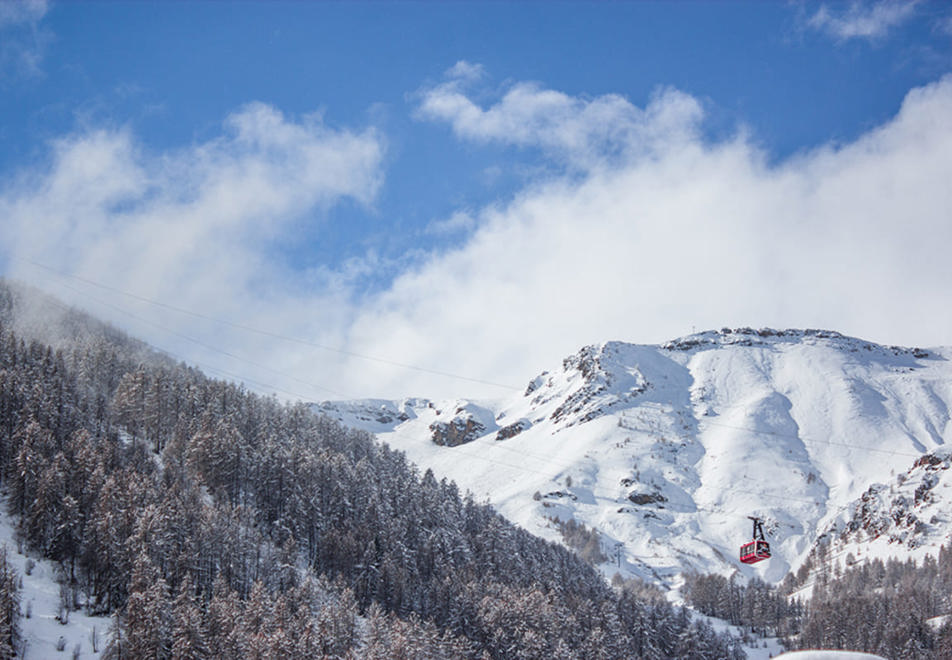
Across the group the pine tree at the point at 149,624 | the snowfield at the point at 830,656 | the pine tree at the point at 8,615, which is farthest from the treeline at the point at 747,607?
the snowfield at the point at 830,656

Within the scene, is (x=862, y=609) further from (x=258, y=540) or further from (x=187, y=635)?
(x=187, y=635)

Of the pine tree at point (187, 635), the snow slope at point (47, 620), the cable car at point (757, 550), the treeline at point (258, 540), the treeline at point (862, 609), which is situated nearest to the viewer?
the cable car at point (757, 550)

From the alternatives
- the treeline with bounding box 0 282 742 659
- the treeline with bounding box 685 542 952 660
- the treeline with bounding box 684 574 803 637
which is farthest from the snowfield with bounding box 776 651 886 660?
the treeline with bounding box 684 574 803 637

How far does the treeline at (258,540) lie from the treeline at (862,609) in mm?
21736

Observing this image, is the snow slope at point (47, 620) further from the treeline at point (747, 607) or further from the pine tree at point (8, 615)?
the treeline at point (747, 607)

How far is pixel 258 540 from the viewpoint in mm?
91562

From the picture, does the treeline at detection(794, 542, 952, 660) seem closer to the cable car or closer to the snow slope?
the cable car

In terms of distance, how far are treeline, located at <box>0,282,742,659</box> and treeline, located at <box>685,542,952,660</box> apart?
2174 cm

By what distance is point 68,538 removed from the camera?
260 feet

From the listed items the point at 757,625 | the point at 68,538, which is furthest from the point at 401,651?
the point at 757,625

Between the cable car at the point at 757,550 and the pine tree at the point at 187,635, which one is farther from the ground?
the cable car at the point at 757,550

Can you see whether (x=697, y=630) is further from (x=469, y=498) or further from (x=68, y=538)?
(x=68, y=538)

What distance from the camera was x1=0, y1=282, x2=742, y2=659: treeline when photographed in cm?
7000

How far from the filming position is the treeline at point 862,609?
12088 centimetres
